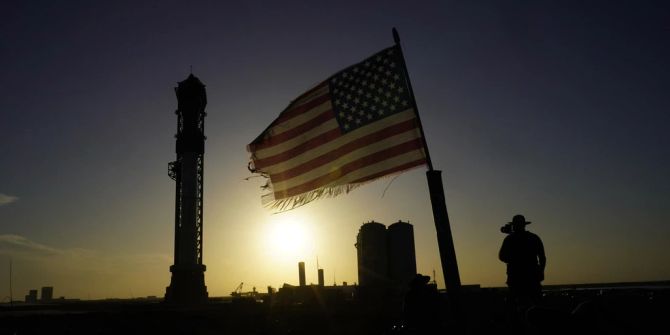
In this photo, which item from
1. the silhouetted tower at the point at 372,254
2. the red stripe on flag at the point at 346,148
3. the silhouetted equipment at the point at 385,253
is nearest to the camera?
the red stripe on flag at the point at 346,148

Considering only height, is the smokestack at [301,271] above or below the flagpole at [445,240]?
above

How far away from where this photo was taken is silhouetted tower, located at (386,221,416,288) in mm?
75500

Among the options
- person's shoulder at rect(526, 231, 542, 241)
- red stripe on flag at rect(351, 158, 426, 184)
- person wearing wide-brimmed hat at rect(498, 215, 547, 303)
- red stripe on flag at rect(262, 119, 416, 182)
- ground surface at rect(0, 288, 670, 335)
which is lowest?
ground surface at rect(0, 288, 670, 335)

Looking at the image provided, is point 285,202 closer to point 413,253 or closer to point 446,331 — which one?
point 446,331

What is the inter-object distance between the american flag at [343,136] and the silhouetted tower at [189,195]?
170 feet

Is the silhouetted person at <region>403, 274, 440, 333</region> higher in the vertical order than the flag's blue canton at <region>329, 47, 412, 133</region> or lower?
lower

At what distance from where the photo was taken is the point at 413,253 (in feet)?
260

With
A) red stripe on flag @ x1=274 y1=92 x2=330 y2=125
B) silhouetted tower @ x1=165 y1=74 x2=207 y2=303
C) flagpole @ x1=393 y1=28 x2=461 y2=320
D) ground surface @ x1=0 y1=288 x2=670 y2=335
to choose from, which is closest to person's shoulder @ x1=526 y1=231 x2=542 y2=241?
ground surface @ x1=0 y1=288 x2=670 y2=335

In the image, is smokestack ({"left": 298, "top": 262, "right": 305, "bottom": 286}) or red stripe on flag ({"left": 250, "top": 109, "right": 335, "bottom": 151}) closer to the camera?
red stripe on flag ({"left": 250, "top": 109, "right": 335, "bottom": 151})

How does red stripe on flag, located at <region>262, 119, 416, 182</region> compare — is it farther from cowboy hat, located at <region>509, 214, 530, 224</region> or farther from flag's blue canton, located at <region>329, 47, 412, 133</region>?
cowboy hat, located at <region>509, 214, 530, 224</region>

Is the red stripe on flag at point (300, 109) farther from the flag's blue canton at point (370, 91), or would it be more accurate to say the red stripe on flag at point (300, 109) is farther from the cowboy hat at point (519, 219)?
the cowboy hat at point (519, 219)

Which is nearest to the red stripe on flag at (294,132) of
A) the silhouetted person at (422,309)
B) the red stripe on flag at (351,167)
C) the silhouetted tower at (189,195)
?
the red stripe on flag at (351,167)

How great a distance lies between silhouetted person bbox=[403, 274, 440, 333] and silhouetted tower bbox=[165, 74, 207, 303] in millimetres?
54821

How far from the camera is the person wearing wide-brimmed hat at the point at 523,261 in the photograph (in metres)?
7.19
